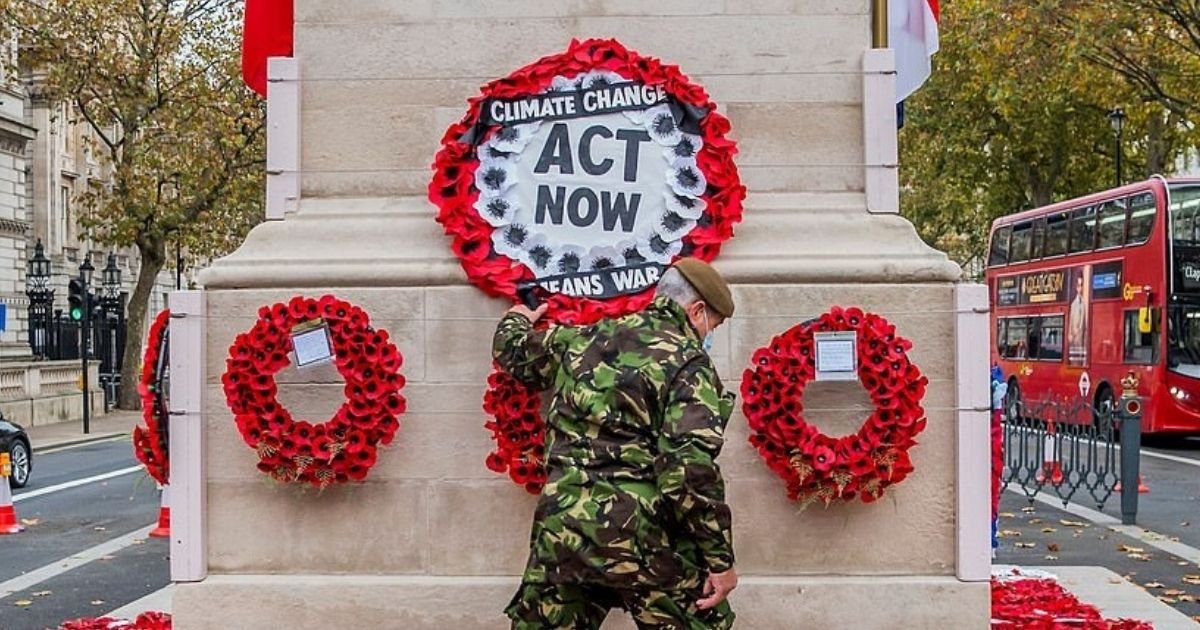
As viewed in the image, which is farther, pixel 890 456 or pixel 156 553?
pixel 156 553

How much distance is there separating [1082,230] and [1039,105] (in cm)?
1095

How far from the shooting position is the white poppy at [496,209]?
7.16 meters

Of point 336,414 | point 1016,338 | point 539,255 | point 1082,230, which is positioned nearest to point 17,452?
point 336,414

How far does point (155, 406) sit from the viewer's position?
7219mm

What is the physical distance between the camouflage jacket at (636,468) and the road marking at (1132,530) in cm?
840

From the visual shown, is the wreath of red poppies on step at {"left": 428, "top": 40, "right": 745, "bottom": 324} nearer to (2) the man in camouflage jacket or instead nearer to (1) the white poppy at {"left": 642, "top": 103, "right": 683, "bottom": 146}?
(1) the white poppy at {"left": 642, "top": 103, "right": 683, "bottom": 146}

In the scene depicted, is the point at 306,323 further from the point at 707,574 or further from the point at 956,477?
the point at 956,477

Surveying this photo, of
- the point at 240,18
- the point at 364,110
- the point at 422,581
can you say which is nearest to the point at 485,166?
the point at 364,110

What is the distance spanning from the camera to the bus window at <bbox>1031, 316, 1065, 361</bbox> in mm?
29141

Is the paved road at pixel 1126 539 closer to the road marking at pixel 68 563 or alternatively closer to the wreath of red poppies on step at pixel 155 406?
the wreath of red poppies on step at pixel 155 406

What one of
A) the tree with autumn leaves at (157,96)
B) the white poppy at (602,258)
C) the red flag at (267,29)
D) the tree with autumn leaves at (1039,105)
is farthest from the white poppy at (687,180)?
the tree with autumn leaves at (157,96)

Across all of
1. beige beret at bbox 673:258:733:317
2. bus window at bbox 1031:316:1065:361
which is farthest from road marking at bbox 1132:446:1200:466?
beige beret at bbox 673:258:733:317

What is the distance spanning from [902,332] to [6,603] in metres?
6.65

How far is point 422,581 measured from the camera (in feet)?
23.0
